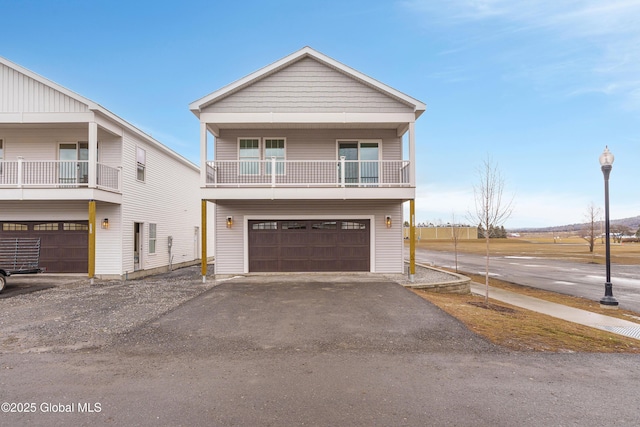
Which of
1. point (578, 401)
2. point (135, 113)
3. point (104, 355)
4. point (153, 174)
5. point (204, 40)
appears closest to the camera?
point (578, 401)

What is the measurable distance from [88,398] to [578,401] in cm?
580

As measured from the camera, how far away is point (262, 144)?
13.5m

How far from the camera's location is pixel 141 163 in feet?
49.7

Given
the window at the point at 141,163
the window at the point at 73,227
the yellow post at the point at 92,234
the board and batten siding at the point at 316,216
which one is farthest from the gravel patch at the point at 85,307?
the window at the point at 141,163

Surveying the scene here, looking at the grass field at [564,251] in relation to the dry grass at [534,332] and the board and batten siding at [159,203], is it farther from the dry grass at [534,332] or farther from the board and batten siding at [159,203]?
the board and batten siding at [159,203]

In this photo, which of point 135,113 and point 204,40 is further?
point 135,113

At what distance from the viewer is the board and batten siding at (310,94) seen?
12.8m

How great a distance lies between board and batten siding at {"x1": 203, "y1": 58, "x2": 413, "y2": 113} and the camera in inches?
502

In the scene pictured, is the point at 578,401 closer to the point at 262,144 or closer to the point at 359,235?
the point at 359,235

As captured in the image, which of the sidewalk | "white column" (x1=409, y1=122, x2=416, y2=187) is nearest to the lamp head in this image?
the sidewalk

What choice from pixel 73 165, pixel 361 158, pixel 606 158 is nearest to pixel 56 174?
pixel 73 165

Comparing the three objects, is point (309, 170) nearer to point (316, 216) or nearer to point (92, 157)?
point (316, 216)

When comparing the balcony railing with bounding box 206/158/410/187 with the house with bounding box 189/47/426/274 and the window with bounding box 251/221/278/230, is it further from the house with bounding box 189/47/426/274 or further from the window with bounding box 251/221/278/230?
the window with bounding box 251/221/278/230

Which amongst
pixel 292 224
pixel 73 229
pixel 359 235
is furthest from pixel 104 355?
pixel 73 229
